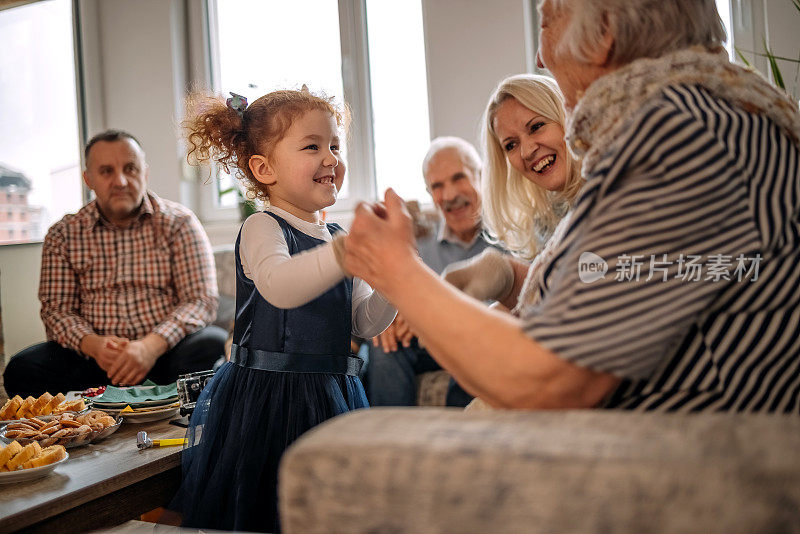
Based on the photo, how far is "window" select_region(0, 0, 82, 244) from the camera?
4.19m

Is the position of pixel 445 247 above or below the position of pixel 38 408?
above

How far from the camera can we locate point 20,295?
3529 mm

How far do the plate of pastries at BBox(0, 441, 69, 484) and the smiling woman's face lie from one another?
1.49 m

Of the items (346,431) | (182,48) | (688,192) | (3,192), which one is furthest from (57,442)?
(182,48)

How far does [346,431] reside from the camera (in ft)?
2.06

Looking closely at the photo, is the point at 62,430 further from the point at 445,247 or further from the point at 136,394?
the point at 445,247

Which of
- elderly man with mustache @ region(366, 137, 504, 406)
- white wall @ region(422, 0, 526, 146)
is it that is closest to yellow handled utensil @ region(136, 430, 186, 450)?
elderly man with mustache @ region(366, 137, 504, 406)

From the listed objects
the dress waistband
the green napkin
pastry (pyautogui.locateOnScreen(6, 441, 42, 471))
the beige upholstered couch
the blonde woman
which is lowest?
the green napkin

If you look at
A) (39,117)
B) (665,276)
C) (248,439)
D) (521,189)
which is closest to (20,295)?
(39,117)

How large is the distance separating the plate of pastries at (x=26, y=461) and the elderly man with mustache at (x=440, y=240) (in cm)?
150

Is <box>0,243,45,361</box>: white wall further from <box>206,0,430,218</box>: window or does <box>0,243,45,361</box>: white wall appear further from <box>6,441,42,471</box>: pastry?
<box>6,441,42,471</box>: pastry

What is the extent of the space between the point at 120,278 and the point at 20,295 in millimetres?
838

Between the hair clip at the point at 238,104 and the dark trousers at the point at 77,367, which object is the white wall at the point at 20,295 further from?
the hair clip at the point at 238,104

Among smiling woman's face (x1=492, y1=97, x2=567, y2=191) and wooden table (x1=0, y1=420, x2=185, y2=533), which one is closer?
wooden table (x1=0, y1=420, x2=185, y2=533)
